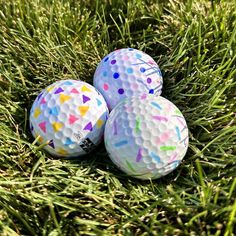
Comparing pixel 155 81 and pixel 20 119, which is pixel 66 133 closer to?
pixel 20 119

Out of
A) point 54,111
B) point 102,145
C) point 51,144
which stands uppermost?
point 54,111

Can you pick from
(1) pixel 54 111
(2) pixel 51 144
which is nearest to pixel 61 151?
(2) pixel 51 144

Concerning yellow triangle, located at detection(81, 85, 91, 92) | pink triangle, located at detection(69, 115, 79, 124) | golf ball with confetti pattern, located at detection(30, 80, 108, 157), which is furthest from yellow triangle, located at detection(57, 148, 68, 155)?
yellow triangle, located at detection(81, 85, 91, 92)

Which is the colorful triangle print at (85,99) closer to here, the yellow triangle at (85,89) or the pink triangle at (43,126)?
the yellow triangle at (85,89)

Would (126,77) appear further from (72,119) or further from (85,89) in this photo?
(72,119)

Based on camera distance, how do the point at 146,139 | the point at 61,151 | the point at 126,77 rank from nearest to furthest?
1. the point at 146,139
2. the point at 61,151
3. the point at 126,77

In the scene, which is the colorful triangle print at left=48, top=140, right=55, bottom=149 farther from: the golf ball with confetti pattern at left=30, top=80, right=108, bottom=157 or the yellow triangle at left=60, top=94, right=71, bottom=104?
the yellow triangle at left=60, top=94, right=71, bottom=104

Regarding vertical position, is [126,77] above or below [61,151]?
above
